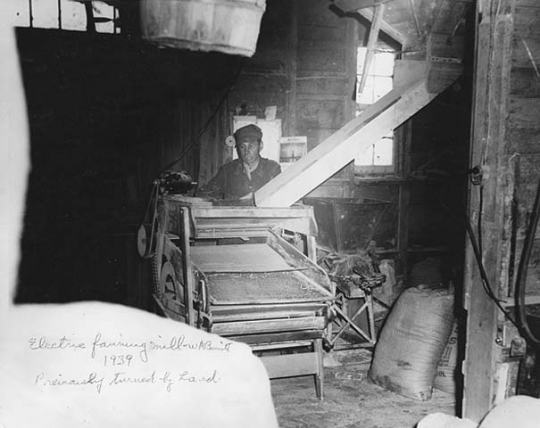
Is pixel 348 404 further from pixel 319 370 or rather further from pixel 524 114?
pixel 524 114

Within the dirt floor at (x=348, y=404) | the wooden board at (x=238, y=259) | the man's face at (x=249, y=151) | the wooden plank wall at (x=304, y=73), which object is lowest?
the dirt floor at (x=348, y=404)

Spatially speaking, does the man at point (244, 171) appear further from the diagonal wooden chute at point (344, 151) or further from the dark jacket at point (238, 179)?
the diagonal wooden chute at point (344, 151)

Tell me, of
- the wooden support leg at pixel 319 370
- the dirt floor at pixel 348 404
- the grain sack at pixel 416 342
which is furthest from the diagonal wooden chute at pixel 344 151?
the dirt floor at pixel 348 404

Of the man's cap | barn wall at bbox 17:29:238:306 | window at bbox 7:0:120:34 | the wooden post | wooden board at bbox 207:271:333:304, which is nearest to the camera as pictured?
the wooden post

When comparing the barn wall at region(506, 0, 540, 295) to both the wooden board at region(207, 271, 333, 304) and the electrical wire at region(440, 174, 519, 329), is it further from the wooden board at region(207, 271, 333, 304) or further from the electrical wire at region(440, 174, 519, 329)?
the wooden board at region(207, 271, 333, 304)

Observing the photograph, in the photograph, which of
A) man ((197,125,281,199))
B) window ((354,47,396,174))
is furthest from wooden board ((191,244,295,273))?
window ((354,47,396,174))

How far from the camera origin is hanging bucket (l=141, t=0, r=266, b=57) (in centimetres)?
203

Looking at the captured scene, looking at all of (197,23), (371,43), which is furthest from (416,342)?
(197,23)

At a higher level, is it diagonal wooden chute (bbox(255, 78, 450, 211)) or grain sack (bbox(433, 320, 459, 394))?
diagonal wooden chute (bbox(255, 78, 450, 211))

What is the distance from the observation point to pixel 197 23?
2041mm

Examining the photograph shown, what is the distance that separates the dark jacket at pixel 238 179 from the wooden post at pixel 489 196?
352 cm

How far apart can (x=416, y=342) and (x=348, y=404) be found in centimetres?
83

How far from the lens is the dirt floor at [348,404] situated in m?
4.58

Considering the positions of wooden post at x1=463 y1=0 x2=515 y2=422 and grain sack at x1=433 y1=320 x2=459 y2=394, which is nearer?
wooden post at x1=463 y1=0 x2=515 y2=422
